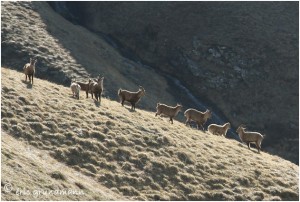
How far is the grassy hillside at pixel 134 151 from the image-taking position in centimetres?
2869

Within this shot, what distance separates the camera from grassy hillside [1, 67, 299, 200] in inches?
1129

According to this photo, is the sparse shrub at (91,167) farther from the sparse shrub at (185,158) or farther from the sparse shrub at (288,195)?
the sparse shrub at (288,195)

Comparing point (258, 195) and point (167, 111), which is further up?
point (167, 111)

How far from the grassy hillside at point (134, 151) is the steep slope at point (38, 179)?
26cm

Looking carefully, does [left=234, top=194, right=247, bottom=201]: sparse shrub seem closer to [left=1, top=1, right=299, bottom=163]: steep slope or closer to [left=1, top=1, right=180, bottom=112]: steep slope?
[left=1, top=1, right=299, bottom=163]: steep slope

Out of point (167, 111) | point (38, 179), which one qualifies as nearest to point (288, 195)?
point (167, 111)

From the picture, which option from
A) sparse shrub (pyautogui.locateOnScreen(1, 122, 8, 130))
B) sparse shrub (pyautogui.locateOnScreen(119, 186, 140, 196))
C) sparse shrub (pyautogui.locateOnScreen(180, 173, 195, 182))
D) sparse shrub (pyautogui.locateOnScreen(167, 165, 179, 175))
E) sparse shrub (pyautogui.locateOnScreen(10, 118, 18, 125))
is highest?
sparse shrub (pyautogui.locateOnScreen(10, 118, 18, 125))

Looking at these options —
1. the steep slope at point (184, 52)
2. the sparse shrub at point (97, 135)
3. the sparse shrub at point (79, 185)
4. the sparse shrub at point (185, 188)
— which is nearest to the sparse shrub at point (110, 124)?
the sparse shrub at point (97, 135)

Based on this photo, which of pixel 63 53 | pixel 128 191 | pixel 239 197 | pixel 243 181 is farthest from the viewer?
pixel 63 53

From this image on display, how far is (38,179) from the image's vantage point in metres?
24.0

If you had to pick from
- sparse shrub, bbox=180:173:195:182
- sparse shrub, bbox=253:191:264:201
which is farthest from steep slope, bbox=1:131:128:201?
sparse shrub, bbox=253:191:264:201

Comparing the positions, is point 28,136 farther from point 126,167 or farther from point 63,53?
point 63,53

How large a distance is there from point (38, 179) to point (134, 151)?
885cm

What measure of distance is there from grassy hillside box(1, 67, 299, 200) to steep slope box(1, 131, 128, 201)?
0.86ft
